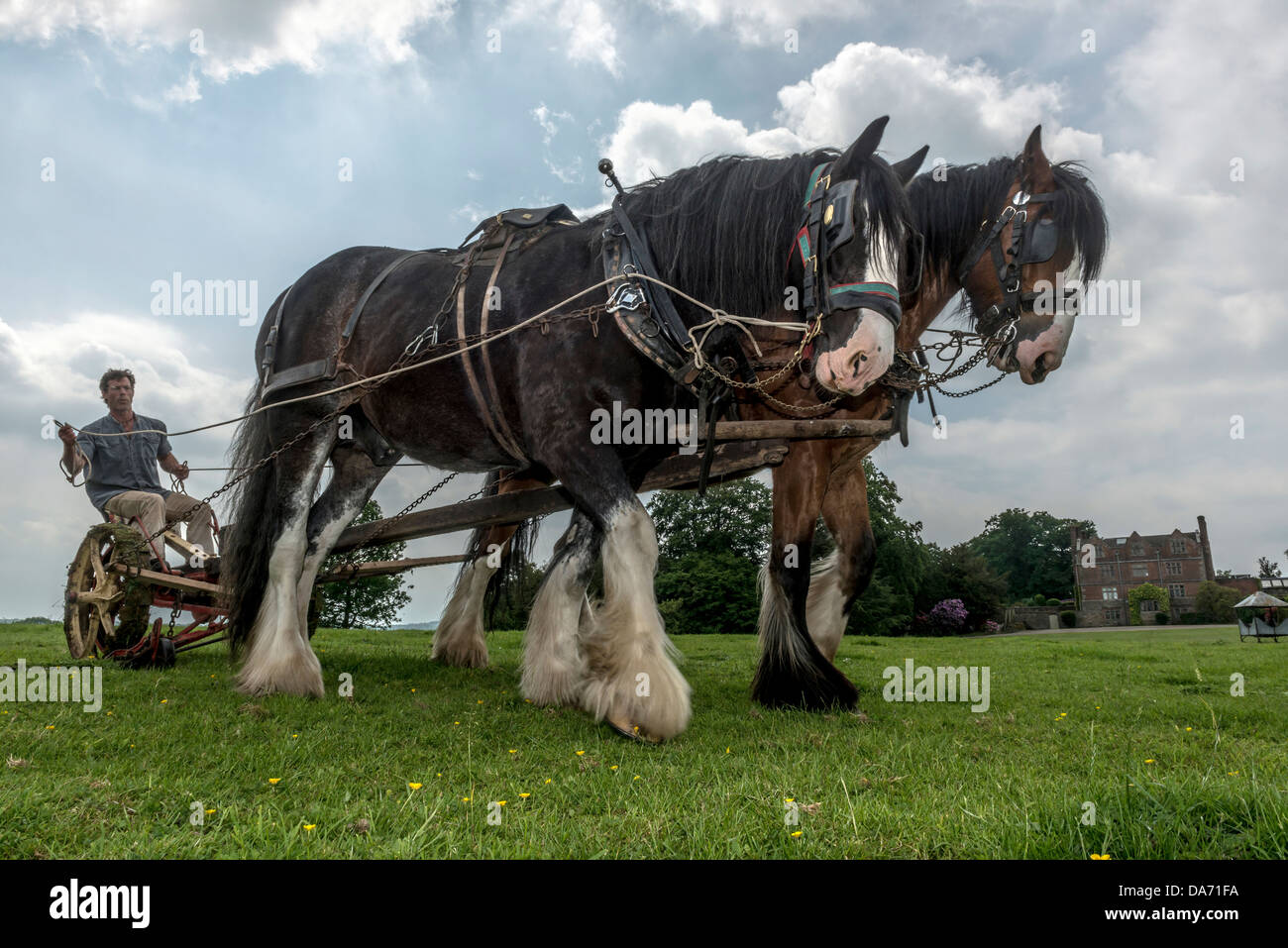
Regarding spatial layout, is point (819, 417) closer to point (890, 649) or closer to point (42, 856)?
point (42, 856)

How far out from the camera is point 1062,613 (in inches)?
2135

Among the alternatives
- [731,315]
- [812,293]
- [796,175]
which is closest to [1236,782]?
[812,293]

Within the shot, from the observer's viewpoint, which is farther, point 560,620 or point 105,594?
point 105,594

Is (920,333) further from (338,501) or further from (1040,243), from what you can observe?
(338,501)

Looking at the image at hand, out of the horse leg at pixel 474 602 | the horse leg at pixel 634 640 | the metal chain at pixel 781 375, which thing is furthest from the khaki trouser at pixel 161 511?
the metal chain at pixel 781 375

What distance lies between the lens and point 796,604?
4.56 m

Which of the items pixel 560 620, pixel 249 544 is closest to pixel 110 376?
pixel 249 544

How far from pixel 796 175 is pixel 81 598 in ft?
19.7

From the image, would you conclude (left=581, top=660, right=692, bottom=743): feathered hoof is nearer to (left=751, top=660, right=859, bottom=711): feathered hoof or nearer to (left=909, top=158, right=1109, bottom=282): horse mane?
(left=751, top=660, right=859, bottom=711): feathered hoof

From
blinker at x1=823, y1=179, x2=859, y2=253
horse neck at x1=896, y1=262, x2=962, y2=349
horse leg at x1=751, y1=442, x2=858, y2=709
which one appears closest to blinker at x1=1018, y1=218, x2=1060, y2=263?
horse neck at x1=896, y1=262, x2=962, y2=349

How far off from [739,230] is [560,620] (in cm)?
258

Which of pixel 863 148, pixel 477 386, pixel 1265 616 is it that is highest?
pixel 863 148
